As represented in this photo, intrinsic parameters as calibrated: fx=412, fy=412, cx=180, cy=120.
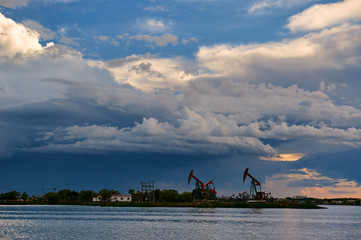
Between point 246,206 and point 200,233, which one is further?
point 246,206

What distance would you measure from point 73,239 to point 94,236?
4.89m

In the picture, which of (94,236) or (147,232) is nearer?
(94,236)

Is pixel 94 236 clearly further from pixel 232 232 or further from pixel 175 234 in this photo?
pixel 232 232

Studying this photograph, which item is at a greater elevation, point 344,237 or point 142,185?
point 142,185

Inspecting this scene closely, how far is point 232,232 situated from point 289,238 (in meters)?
11.2

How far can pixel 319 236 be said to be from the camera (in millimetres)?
67625

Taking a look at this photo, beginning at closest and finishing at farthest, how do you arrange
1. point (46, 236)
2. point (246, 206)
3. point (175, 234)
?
point (46, 236)
point (175, 234)
point (246, 206)

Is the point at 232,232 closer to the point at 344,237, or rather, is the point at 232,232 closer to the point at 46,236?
the point at 344,237

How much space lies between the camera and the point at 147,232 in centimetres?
7025

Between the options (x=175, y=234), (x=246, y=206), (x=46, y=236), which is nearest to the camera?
(x=46, y=236)

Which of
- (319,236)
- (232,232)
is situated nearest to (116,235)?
(232,232)

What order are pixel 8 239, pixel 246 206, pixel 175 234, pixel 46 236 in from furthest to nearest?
pixel 246 206 < pixel 175 234 < pixel 46 236 < pixel 8 239

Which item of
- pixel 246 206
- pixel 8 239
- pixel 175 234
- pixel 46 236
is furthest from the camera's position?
pixel 246 206

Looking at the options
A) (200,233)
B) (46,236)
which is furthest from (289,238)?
(46,236)
